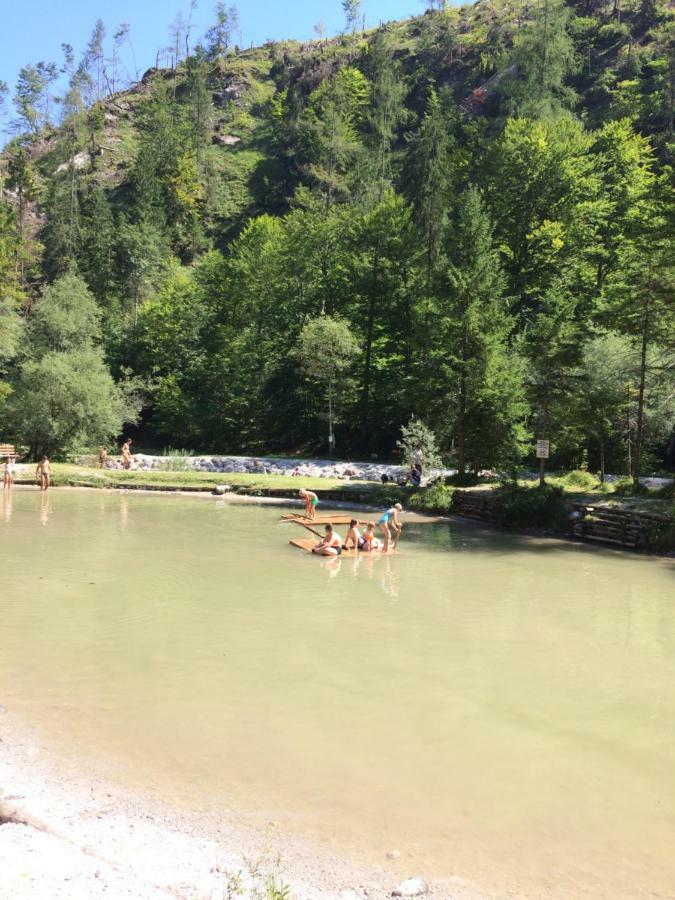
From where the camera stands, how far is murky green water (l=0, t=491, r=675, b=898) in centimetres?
566

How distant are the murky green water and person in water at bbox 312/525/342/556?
49.1 inches

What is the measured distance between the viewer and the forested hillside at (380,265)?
28.8m

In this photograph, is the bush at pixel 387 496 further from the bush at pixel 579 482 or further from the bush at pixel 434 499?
the bush at pixel 579 482

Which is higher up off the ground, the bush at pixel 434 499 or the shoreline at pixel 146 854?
the bush at pixel 434 499

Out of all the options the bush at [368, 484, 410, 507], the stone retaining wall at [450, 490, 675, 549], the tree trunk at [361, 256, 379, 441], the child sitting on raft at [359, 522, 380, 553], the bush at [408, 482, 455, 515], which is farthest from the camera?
the tree trunk at [361, 256, 379, 441]

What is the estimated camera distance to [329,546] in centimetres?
1786

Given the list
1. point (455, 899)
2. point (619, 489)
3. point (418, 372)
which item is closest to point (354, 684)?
point (455, 899)

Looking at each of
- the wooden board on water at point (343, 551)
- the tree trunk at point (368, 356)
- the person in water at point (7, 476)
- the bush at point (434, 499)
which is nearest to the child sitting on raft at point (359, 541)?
the wooden board on water at point (343, 551)

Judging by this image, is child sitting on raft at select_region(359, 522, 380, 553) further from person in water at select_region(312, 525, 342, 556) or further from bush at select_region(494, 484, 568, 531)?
bush at select_region(494, 484, 568, 531)

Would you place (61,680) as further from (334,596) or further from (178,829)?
(334,596)

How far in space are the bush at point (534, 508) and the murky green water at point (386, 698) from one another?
19.6 ft

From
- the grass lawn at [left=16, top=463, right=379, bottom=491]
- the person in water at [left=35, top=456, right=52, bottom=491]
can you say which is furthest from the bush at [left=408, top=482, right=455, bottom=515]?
the person in water at [left=35, top=456, right=52, bottom=491]

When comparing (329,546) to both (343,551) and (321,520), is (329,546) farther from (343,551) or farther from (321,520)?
(321,520)

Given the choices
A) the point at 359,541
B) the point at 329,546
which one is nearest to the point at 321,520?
the point at 359,541
